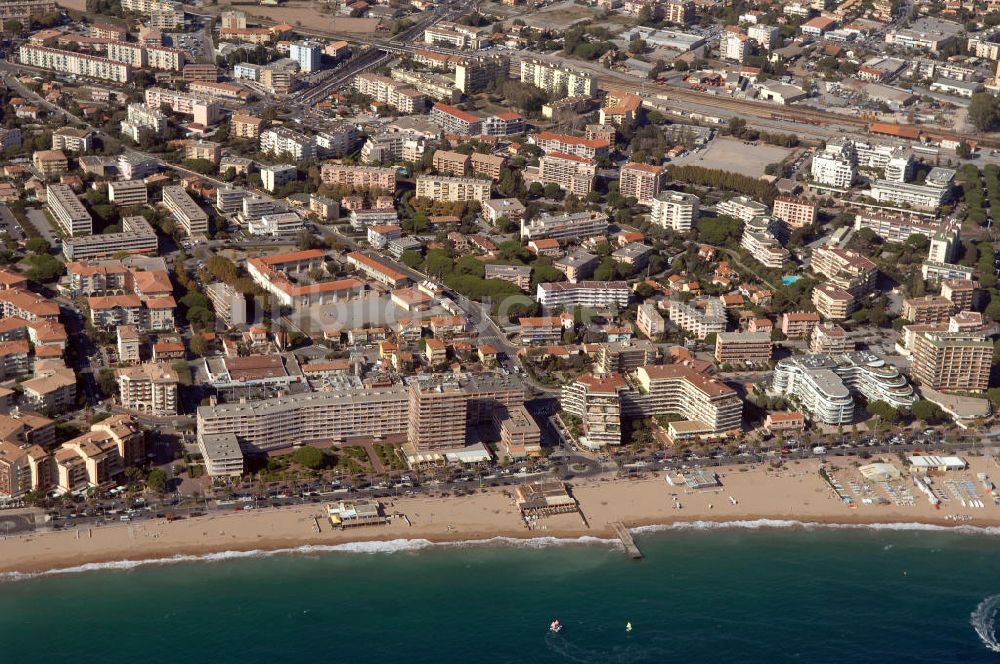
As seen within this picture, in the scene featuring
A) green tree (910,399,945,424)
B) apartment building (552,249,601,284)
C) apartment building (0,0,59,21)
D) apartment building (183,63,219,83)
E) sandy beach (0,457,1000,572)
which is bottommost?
sandy beach (0,457,1000,572)

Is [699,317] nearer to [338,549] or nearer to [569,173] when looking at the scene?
[569,173]

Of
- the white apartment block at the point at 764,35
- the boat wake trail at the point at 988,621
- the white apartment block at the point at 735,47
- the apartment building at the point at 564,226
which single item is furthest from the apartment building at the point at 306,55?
the boat wake trail at the point at 988,621

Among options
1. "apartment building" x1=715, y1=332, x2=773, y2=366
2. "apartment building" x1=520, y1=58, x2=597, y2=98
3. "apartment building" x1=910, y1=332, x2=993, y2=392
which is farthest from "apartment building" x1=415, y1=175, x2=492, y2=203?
"apartment building" x1=910, y1=332, x2=993, y2=392

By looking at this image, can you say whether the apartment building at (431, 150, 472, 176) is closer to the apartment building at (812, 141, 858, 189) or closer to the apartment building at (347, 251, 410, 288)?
the apartment building at (347, 251, 410, 288)

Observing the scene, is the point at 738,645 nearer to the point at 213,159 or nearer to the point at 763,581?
the point at 763,581

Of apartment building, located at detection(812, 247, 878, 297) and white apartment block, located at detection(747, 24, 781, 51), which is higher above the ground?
white apartment block, located at detection(747, 24, 781, 51)

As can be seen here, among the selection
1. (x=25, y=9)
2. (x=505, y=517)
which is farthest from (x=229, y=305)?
(x=25, y=9)
